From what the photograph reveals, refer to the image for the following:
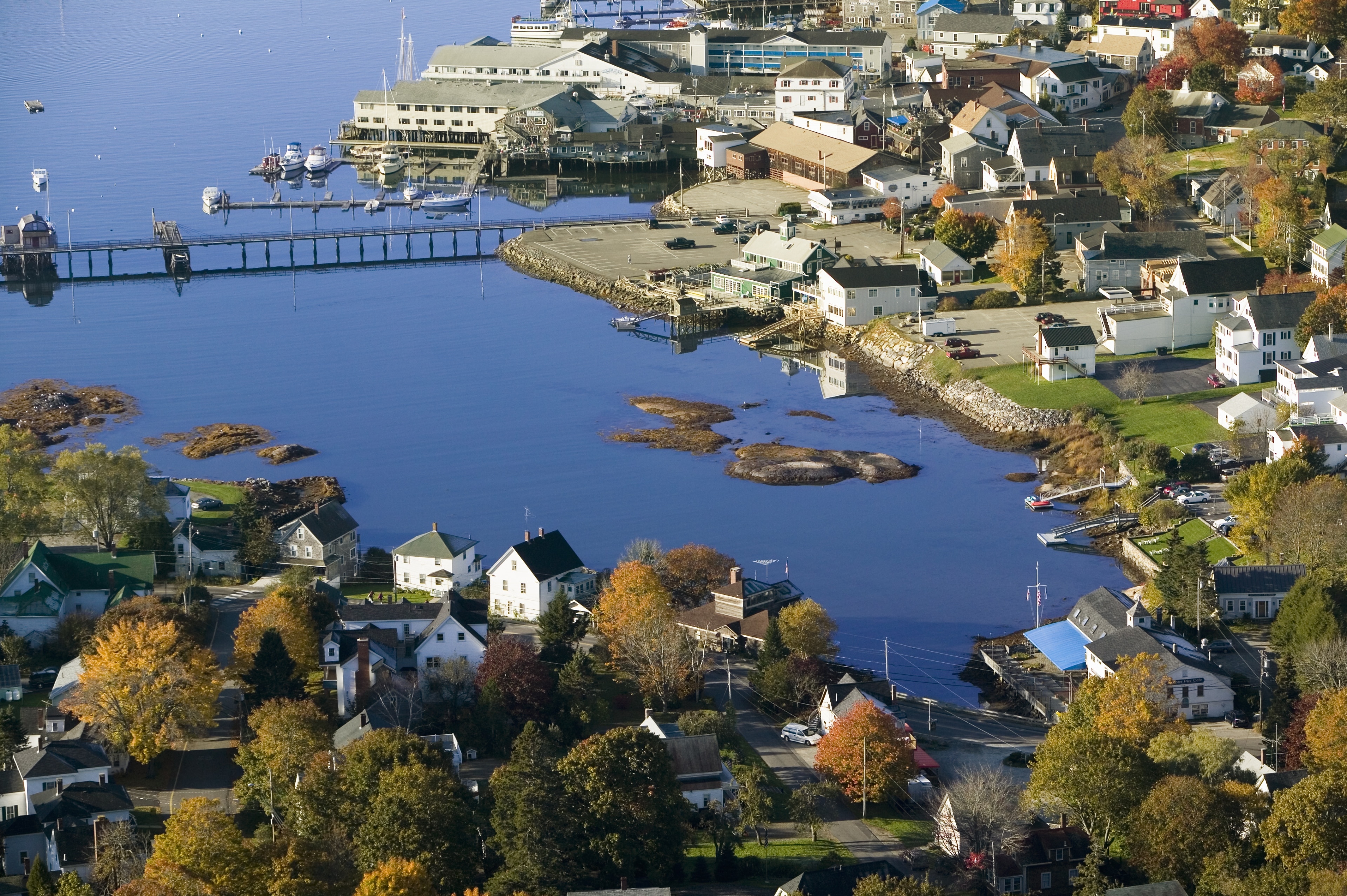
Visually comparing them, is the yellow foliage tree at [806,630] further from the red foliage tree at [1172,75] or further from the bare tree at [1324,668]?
the red foliage tree at [1172,75]

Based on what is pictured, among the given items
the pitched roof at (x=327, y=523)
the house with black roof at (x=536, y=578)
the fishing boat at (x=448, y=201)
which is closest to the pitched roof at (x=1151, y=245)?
the house with black roof at (x=536, y=578)

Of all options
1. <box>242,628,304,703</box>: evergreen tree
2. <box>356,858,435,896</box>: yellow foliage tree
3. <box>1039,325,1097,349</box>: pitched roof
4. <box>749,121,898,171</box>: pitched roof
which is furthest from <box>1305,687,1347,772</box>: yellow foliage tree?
<box>749,121,898,171</box>: pitched roof

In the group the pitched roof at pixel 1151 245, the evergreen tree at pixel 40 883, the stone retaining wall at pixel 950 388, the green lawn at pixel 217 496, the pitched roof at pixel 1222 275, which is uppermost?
the pitched roof at pixel 1151 245

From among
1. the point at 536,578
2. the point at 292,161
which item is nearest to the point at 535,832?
the point at 536,578

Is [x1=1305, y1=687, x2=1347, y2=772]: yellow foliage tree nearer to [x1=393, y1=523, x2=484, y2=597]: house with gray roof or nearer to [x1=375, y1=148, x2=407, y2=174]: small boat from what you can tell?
[x1=393, y1=523, x2=484, y2=597]: house with gray roof

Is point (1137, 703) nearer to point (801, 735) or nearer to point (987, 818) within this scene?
point (987, 818)

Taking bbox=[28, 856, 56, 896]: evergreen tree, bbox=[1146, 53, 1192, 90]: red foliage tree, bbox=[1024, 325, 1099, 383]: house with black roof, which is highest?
bbox=[1146, 53, 1192, 90]: red foliage tree

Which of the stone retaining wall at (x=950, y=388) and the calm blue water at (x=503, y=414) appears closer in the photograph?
the calm blue water at (x=503, y=414)
